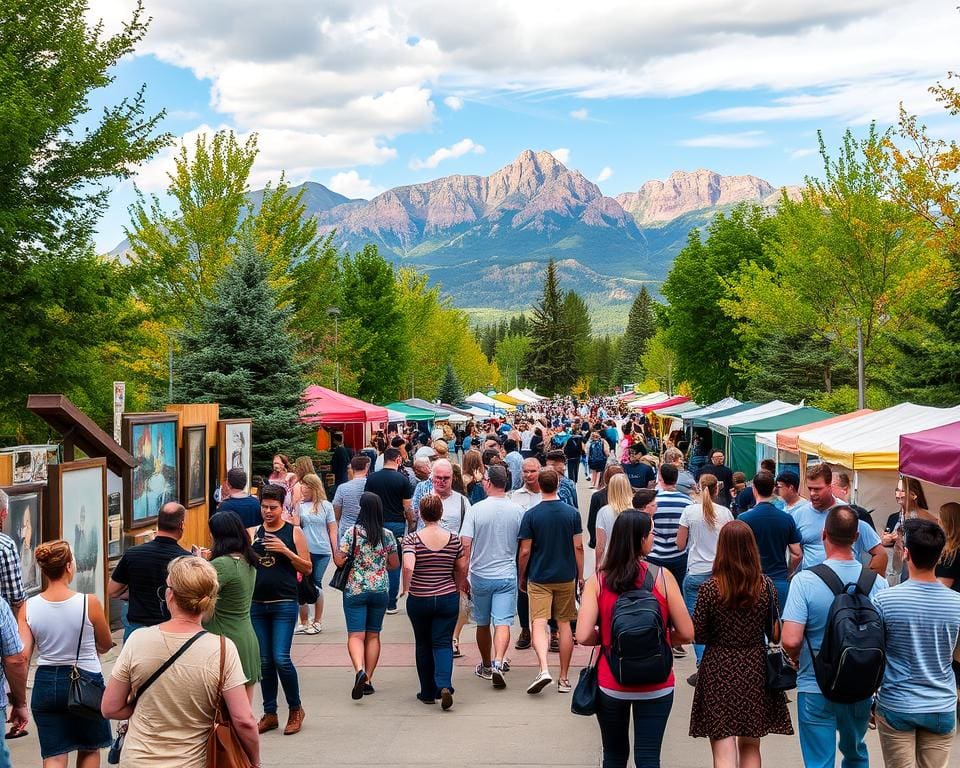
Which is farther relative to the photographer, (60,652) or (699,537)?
(699,537)

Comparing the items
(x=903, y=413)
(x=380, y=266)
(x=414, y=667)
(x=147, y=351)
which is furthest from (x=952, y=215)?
(x=380, y=266)

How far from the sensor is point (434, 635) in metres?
8.35

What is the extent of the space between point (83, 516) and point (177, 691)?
668 centimetres

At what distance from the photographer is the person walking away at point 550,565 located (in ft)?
29.0

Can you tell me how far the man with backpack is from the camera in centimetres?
519

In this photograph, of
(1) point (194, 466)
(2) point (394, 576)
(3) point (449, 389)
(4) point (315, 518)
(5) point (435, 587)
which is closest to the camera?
(5) point (435, 587)

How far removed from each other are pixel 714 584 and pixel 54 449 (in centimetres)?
958

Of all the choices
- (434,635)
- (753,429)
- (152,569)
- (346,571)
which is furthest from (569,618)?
(753,429)

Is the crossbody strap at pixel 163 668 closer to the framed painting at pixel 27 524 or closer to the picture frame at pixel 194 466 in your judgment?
the framed painting at pixel 27 524

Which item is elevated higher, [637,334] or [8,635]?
[637,334]

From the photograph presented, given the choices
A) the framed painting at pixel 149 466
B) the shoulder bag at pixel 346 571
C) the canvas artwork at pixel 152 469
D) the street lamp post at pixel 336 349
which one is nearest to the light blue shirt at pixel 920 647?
the shoulder bag at pixel 346 571

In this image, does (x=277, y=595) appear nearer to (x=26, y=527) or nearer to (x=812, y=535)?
(x=26, y=527)

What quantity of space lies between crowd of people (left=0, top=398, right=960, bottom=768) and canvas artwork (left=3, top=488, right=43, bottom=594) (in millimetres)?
1740

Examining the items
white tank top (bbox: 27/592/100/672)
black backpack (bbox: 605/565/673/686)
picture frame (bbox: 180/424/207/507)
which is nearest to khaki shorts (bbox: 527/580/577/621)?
black backpack (bbox: 605/565/673/686)
